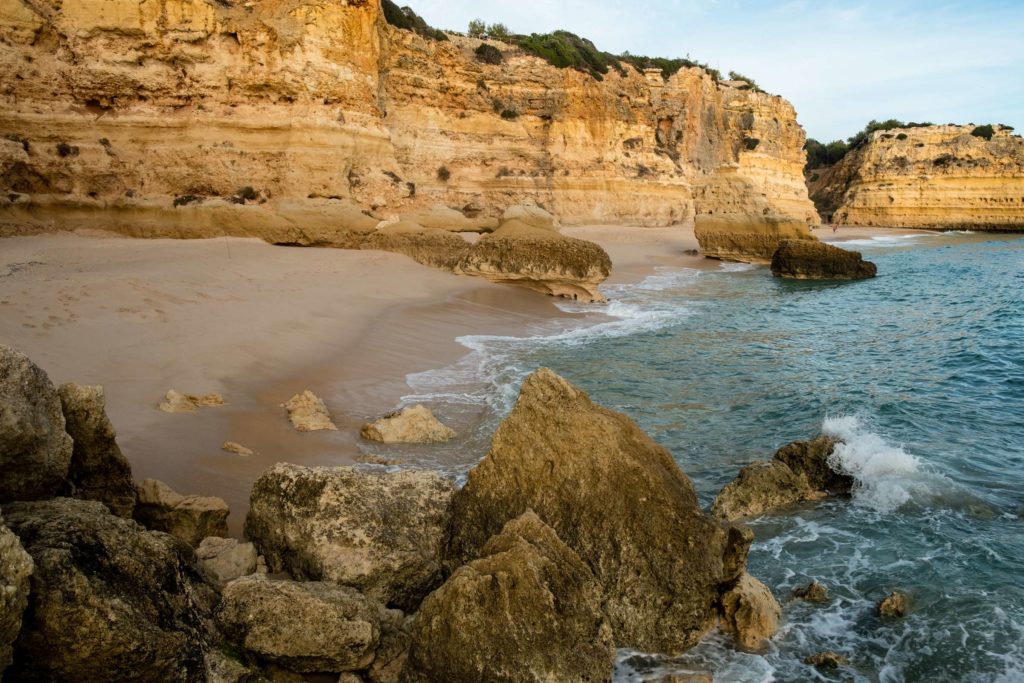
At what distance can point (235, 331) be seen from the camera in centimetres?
981

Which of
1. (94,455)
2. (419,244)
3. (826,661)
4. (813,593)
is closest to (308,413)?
(94,455)

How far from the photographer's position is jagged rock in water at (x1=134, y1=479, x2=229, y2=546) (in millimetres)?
4309

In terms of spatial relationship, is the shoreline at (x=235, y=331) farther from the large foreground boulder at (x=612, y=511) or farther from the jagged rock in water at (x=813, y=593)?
the jagged rock in water at (x=813, y=593)

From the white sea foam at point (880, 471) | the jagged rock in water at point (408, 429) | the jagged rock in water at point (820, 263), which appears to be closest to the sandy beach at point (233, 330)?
the jagged rock in water at point (408, 429)

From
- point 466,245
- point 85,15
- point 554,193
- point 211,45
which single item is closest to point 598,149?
point 554,193

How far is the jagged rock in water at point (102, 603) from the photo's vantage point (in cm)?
258

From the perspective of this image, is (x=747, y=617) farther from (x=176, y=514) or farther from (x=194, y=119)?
(x=194, y=119)

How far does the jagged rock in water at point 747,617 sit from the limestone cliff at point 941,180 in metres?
57.1

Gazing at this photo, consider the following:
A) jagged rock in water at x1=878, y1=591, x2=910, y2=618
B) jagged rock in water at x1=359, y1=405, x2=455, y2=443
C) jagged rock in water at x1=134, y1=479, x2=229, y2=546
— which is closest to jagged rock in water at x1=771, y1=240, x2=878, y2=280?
jagged rock in water at x1=359, y1=405, x2=455, y2=443

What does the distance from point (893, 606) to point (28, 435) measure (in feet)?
17.3

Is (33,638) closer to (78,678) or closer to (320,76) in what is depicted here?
(78,678)

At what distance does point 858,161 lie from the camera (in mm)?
55438

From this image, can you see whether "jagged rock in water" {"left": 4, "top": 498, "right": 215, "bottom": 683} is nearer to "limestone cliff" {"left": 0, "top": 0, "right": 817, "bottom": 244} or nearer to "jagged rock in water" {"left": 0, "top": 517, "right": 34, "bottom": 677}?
"jagged rock in water" {"left": 0, "top": 517, "right": 34, "bottom": 677}

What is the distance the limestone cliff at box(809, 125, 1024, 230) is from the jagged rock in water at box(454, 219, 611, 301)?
4576 cm
